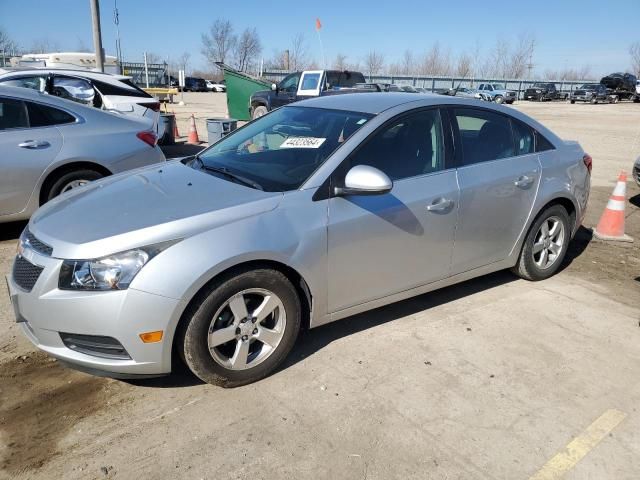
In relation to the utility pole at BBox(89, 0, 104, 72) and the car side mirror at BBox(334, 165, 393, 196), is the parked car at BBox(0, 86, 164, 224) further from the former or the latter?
the utility pole at BBox(89, 0, 104, 72)

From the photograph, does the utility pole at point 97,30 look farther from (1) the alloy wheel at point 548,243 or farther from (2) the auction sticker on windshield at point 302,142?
(1) the alloy wheel at point 548,243

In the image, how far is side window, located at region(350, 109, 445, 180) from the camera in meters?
3.38

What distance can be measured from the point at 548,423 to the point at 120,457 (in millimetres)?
2215

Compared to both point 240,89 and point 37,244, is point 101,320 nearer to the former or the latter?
point 37,244

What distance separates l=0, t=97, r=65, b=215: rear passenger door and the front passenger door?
144 inches

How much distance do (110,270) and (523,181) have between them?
10.3 ft

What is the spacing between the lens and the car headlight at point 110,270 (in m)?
2.57

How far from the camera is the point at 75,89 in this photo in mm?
8648

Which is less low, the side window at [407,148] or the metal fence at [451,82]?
the metal fence at [451,82]

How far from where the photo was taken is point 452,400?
9.77 ft

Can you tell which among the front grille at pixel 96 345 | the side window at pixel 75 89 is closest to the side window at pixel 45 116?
the side window at pixel 75 89

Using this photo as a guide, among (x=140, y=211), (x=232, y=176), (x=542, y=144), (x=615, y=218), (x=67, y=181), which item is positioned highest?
(x=542, y=144)

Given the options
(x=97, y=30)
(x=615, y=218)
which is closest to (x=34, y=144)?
(x=615, y=218)

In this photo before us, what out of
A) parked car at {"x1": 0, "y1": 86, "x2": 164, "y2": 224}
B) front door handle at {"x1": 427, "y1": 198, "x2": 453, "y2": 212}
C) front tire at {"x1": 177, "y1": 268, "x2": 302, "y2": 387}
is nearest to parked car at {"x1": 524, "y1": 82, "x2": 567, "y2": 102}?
parked car at {"x1": 0, "y1": 86, "x2": 164, "y2": 224}
